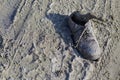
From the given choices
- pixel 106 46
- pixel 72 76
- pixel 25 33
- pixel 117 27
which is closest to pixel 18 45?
pixel 25 33

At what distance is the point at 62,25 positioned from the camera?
11.0 feet

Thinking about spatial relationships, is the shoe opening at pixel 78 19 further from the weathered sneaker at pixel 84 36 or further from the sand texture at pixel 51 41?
the sand texture at pixel 51 41

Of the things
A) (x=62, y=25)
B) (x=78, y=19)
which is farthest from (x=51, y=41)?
(x=78, y=19)

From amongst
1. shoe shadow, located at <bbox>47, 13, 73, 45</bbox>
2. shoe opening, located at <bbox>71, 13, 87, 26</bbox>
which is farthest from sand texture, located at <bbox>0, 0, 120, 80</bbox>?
shoe opening, located at <bbox>71, 13, 87, 26</bbox>

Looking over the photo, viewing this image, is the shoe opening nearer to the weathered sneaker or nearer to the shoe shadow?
the weathered sneaker

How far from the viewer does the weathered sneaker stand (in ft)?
10.1

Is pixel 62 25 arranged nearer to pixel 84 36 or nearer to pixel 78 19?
Answer: pixel 78 19

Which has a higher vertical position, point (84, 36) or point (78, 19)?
point (78, 19)

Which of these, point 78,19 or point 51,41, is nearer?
point 51,41

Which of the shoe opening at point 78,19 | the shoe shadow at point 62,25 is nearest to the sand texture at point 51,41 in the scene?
the shoe shadow at point 62,25

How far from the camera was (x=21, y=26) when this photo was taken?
3.23m

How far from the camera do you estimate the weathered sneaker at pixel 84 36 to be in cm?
306

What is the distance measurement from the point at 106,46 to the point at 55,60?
589 millimetres

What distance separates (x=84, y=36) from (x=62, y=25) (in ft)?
1.01
